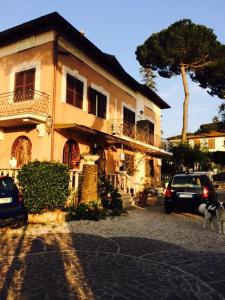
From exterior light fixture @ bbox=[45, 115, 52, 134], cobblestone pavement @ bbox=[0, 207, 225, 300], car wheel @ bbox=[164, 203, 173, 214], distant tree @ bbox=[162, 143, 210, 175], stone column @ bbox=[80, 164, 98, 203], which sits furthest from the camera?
distant tree @ bbox=[162, 143, 210, 175]

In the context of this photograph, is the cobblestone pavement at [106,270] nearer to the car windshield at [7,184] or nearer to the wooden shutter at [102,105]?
the car windshield at [7,184]

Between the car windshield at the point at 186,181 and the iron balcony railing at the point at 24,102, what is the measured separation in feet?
20.9

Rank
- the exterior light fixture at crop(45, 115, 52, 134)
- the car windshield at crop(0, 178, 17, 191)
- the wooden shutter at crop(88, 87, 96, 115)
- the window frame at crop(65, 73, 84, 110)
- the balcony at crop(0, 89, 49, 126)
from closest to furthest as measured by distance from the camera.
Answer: the car windshield at crop(0, 178, 17, 191), the balcony at crop(0, 89, 49, 126), the exterior light fixture at crop(45, 115, 52, 134), the window frame at crop(65, 73, 84, 110), the wooden shutter at crop(88, 87, 96, 115)

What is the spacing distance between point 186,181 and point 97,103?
25.1 feet

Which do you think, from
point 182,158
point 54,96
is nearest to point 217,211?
point 54,96

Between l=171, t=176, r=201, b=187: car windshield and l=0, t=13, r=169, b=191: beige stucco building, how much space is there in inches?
185

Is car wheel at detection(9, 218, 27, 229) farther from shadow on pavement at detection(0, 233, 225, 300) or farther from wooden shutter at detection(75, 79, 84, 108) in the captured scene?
wooden shutter at detection(75, 79, 84, 108)

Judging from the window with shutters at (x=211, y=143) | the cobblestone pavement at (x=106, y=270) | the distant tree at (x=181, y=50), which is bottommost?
the cobblestone pavement at (x=106, y=270)

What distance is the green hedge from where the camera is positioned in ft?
30.2

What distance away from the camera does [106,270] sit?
191 inches

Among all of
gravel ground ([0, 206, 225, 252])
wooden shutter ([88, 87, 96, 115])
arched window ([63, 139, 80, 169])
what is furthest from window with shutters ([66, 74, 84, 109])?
gravel ground ([0, 206, 225, 252])

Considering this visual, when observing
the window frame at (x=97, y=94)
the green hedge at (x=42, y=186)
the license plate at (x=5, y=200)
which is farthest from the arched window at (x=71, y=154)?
the license plate at (x=5, y=200)

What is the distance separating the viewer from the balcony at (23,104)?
12.8 m

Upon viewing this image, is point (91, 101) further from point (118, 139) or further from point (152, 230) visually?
point (152, 230)
